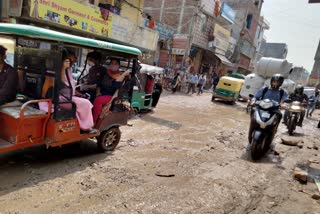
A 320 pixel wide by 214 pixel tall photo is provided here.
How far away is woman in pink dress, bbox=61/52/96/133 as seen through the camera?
4113 mm

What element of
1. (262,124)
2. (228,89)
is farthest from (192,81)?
(262,124)

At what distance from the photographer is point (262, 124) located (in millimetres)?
5727

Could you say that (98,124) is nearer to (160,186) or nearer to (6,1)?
(160,186)

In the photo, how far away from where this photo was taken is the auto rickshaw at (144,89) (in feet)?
29.6

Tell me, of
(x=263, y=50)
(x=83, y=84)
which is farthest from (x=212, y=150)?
(x=263, y=50)

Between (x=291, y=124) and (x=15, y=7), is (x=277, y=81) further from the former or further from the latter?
(x=15, y=7)

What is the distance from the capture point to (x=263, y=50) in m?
58.2

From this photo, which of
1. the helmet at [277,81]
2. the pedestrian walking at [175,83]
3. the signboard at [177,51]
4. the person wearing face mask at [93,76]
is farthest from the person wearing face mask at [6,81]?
the signboard at [177,51]

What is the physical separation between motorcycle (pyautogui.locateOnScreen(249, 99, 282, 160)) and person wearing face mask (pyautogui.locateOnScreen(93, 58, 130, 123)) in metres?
3.10

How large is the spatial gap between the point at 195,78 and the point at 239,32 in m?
16.2

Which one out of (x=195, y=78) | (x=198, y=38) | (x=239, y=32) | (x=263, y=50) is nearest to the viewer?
(x=195, y=78)

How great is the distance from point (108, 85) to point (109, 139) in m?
1.11

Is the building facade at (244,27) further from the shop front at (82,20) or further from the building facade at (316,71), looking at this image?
the shop front at (82,20)

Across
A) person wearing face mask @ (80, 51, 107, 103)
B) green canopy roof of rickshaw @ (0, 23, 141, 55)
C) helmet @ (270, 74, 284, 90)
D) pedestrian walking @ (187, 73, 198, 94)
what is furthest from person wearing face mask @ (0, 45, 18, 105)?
pedestrian walking @ (187, 73, 198, 94)
